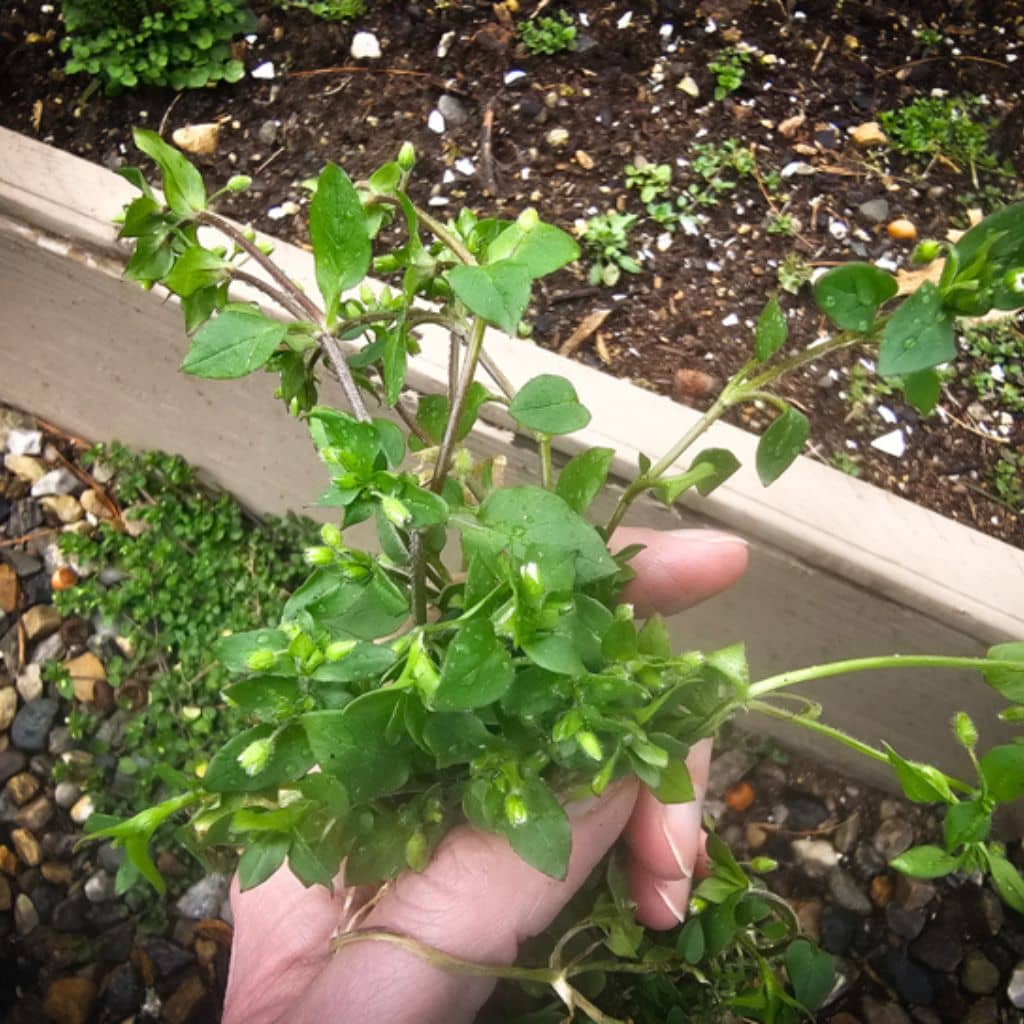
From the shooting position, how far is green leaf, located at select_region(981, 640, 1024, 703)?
2.10 feet

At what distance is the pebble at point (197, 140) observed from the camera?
1422mm

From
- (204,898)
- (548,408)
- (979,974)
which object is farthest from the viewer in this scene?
(204,898)

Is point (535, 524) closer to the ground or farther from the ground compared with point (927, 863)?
farther from the ground

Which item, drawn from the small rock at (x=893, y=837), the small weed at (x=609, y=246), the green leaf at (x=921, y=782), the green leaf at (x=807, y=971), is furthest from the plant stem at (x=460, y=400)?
the small rock at (x=893, y=837)

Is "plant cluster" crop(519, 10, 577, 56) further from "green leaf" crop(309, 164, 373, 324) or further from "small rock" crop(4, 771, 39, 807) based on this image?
"small rock" crop(4, 771, 39, 807)

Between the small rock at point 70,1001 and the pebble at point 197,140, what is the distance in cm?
107

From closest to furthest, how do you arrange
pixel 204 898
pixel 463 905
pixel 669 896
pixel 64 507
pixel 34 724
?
1. pixel 463 905
2. pixel 669 896
3. pixel 204 898
4. pixel 34 724
5. pixel 64 507

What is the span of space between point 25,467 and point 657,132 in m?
1.04

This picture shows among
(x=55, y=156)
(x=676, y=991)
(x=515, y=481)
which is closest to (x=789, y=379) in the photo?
(x=515, y=481)

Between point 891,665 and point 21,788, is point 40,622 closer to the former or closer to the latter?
point 21,788

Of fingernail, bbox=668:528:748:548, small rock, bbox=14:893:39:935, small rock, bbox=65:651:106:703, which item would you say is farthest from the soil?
small rock, bbox=14:893:39:935

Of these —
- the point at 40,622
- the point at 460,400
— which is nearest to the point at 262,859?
the point at 460,400

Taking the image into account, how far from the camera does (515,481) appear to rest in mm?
1192

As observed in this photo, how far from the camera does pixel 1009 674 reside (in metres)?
0.65
